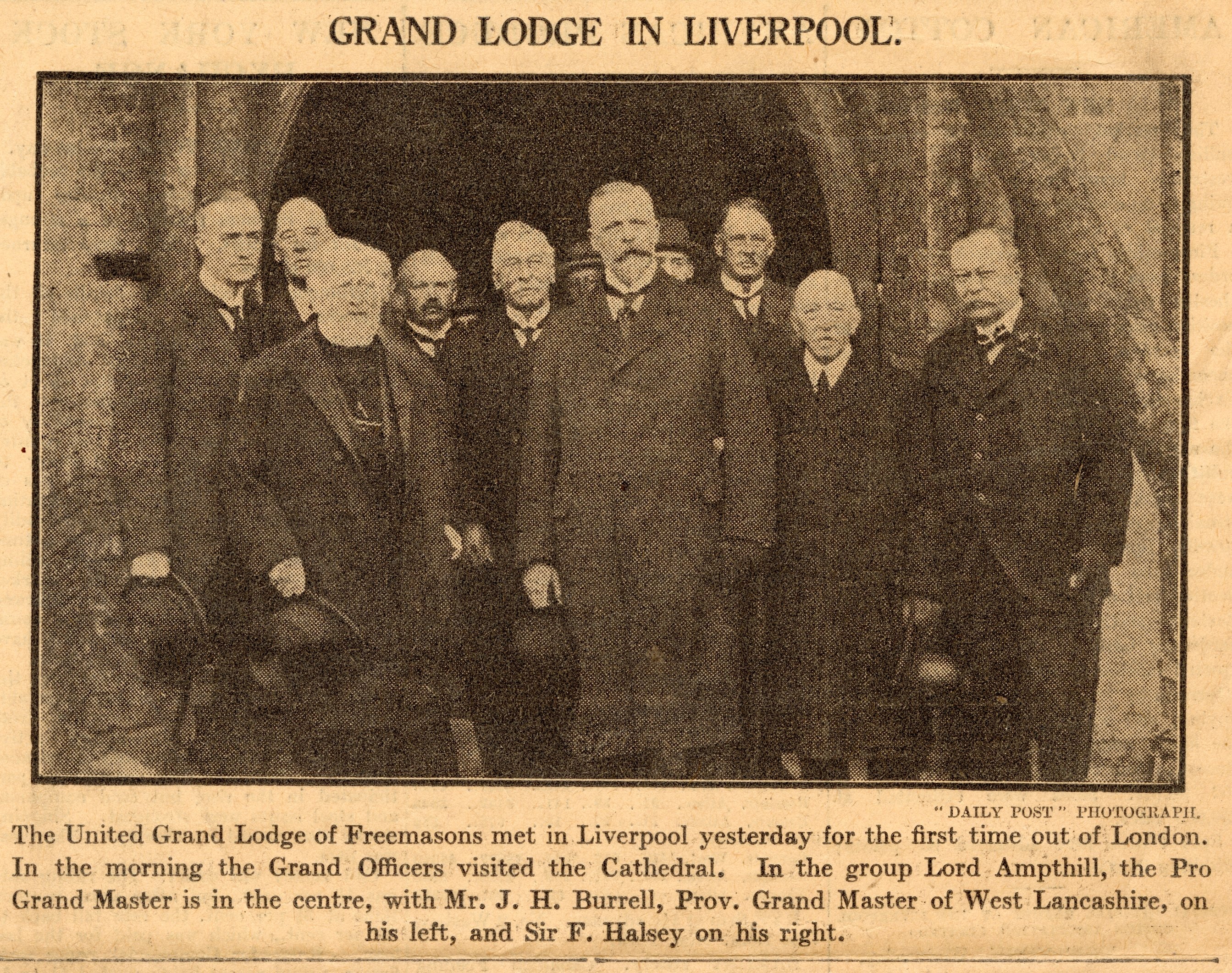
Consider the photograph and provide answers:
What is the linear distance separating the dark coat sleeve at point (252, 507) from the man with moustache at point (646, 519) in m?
0.54

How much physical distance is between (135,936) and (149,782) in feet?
1.09

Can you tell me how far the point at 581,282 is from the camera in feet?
11.2

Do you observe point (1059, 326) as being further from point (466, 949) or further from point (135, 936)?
point (135, 936)

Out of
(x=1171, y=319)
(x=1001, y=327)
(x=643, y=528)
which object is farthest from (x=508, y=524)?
(x=1171, y=319)

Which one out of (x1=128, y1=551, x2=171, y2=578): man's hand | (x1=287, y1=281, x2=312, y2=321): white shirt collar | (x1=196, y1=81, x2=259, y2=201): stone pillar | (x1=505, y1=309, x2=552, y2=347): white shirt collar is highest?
(x1=196, y1=81, x2=259, y2=201): stone pillar

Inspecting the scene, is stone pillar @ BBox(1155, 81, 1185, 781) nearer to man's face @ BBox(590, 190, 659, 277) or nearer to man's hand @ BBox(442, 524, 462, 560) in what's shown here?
man's face @ BBox(590, 190, 659, 277)

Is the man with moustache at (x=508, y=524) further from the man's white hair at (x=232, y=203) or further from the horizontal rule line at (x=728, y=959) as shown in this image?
the man's white hair at (x=232, y=203)

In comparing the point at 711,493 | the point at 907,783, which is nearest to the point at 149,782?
the point at 711,493

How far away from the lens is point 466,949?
3.31 m

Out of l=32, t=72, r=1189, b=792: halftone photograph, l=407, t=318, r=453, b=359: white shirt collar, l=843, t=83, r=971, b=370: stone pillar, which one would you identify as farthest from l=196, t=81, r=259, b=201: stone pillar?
l=843, t=83, r=971, b=370: stone pillar

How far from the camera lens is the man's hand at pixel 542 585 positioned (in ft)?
11.1

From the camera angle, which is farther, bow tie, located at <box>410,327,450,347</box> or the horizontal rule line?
bow tie, located at <box>410,327,450,347</box>

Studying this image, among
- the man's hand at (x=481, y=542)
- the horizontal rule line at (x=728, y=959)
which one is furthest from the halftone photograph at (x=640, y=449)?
the horizontal rule line at (x=728, y=959)

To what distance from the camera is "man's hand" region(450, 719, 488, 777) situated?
11.1ft
